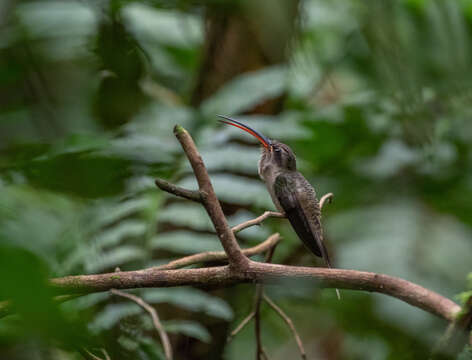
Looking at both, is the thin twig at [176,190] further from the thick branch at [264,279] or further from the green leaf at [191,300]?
the green leaf at [191,300]

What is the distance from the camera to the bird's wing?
1534 mm

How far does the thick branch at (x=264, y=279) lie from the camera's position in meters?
0.96

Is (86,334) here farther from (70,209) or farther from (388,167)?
(388,167)

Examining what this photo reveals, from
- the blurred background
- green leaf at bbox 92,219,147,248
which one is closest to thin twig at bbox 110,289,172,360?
the blurred background

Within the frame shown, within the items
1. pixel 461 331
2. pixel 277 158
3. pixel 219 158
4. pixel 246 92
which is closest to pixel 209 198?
pixel 461 331

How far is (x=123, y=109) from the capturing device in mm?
538

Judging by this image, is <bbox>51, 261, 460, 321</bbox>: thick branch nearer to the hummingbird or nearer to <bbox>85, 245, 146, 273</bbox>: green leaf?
the hummingbird

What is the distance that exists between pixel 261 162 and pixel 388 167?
1.59 m

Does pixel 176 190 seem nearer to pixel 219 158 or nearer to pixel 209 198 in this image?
pixel 209 198

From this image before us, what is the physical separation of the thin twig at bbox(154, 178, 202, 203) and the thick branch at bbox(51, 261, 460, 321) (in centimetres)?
17

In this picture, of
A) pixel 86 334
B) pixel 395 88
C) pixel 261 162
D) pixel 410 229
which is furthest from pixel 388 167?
pixel 86 334

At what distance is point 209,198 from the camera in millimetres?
970

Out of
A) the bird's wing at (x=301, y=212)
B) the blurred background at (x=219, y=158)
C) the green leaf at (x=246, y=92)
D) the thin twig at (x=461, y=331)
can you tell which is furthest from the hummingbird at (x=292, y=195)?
the green leaf at (x=246, y=92)

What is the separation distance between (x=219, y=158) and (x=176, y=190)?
4.89ft
